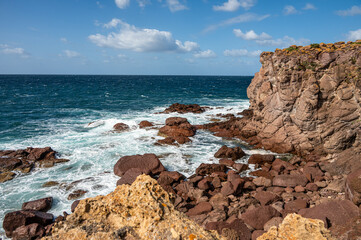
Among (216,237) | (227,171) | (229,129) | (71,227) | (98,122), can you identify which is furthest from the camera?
(98,122)

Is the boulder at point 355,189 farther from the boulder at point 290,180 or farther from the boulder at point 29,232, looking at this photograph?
the boulder at point 29,232

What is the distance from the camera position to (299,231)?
4.59 m

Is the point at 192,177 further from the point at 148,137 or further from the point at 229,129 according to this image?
the point at 229,129

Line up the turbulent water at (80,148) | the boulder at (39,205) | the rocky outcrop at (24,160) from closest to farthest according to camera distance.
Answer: the boulder at (39,205) < the turbulent water at (80,148) < the rocky outcrop at (24,160)

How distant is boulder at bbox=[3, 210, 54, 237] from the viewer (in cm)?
1116

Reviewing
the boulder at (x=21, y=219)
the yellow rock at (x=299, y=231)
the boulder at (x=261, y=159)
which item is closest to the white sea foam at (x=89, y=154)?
the boulder at (x=261, y=159)

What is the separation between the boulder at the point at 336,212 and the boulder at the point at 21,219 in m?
13.5

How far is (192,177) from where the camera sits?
16703 mm

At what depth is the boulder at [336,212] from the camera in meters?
9.27

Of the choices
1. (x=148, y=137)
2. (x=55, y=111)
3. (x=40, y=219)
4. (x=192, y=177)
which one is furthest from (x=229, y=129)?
(x=55, y=111)

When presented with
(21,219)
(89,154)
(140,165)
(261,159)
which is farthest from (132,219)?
(89,154)

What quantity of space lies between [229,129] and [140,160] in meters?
14.7

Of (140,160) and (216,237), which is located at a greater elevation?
(216,237)

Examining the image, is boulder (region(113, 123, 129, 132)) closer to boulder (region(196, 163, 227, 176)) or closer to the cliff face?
boulder (region(196, 163, 227, 176))
